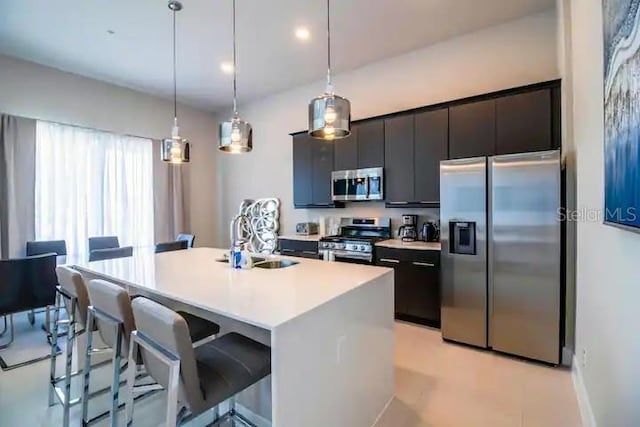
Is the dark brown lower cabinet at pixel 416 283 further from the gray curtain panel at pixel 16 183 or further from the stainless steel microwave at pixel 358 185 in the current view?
the gray curtain panel at pixel 16 183

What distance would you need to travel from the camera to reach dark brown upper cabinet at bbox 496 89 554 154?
2.91m

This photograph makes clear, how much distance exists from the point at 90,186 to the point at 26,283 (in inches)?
81.0

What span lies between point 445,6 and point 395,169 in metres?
1.71

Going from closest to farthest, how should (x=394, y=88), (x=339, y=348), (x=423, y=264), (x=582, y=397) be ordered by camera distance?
(x=339, y=348), (x=582, y=397), (x=423, y=264), (x=394, y=88)

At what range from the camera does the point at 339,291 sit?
1.67m

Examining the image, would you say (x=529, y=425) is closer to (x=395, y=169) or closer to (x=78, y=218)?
(x=395, y=169)

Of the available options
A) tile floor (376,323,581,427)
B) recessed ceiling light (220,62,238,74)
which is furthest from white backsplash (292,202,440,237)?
recessed ceiling light (220,62,238,74)

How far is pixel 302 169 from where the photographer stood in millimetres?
4875

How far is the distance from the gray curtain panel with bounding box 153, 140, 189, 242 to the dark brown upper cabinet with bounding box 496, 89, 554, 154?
495 cm

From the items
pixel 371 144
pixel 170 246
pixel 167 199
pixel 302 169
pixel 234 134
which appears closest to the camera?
pixel 234 134

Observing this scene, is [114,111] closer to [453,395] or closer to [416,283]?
[416,283]

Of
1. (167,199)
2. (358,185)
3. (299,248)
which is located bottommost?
(299,248)

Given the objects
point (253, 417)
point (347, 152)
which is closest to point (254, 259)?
point (253, 417)

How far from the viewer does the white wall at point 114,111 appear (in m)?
4.02
